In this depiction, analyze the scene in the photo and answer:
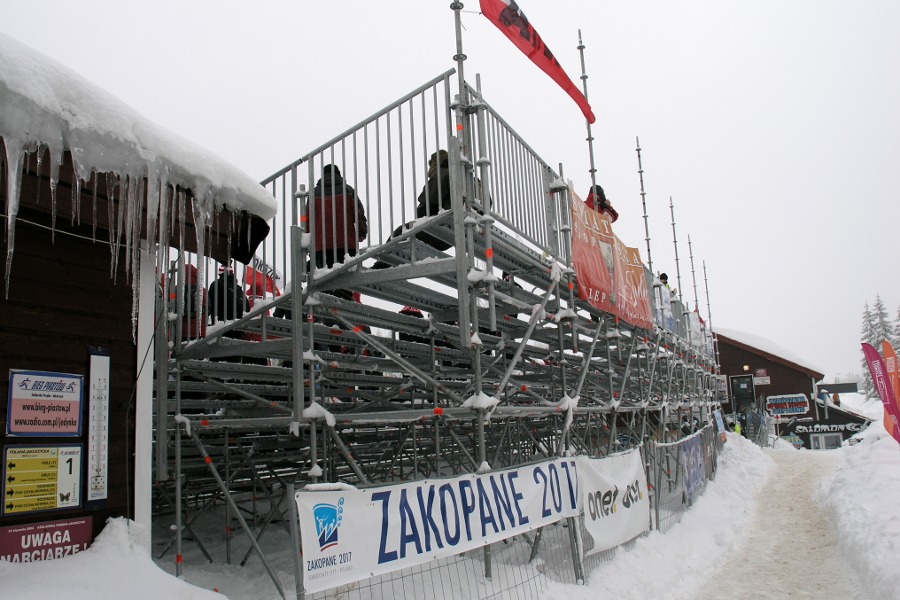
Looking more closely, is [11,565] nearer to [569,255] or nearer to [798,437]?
[569,255]

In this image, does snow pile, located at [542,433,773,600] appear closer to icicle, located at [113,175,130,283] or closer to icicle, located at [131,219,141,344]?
icicle, located at [131,219,141,344]

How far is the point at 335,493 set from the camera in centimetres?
485

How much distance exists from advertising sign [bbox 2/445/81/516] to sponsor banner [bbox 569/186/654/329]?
20.1ft

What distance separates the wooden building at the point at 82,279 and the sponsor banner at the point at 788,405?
47.7 m

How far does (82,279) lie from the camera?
519cm

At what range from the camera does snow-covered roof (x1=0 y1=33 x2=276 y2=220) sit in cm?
378

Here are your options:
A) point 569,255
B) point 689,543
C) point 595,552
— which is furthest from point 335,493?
point 689,543

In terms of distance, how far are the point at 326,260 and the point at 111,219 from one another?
2.39 meters

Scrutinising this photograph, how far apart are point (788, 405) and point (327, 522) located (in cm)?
4860

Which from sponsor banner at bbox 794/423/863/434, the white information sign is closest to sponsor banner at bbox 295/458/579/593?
the white information sign

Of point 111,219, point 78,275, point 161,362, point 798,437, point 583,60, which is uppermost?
point 583,60

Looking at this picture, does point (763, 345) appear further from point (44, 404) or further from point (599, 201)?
point (44, 404)

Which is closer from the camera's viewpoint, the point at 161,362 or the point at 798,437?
the point at 161,362

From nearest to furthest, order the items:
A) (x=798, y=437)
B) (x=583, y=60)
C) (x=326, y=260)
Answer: (x=326, y=260) → (x=583, y=60) → (x=798, y=437)
